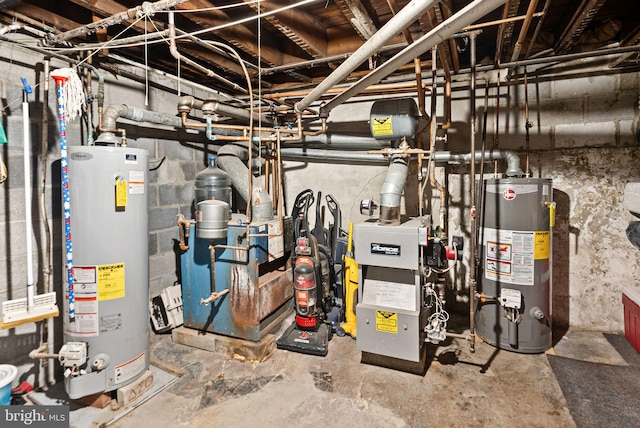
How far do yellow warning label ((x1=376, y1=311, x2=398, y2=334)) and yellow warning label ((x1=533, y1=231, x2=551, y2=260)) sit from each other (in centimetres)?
115

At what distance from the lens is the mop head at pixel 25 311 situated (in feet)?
5.24

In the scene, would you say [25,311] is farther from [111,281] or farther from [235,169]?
[235,169]

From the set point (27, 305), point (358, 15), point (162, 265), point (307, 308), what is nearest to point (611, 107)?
point (358, 15)

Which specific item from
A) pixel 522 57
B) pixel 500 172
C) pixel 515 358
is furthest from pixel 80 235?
pixel 522 57

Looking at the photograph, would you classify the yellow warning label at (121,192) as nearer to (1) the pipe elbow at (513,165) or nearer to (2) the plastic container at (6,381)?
(2) the plastic container at (6,381)

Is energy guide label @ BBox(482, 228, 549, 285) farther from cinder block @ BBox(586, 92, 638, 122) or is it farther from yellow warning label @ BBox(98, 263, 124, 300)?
yellow warning label @ BBox(98, 263, 124, 300)

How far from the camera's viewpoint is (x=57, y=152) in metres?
2.07

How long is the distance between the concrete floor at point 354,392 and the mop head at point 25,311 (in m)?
0.69

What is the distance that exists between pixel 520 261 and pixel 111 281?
2656 millimetres

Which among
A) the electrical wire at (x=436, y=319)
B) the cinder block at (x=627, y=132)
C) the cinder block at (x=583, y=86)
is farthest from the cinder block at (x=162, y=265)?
the cinder block at (x=627, y=132)

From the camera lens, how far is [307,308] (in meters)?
2.50

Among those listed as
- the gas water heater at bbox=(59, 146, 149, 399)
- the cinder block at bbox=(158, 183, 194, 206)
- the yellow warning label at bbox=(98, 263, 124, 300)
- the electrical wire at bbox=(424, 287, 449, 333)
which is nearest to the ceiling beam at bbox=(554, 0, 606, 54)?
the electrical wire at bbox=(424, 287, 449, 333)

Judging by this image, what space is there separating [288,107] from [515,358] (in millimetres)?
2768

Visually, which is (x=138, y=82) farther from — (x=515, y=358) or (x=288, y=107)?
(x=515, y=358)
